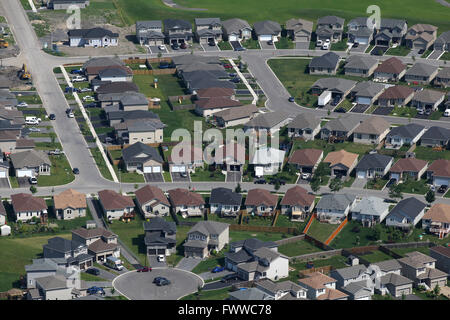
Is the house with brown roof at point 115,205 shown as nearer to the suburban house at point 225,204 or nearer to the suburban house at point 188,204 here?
the suburban house at point 188,204

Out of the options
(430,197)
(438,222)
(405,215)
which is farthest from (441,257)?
(430,197)

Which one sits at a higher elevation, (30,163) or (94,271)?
(30,163)

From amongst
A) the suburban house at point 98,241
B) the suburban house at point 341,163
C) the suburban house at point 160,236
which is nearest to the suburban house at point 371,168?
the suburban house at point 341,163

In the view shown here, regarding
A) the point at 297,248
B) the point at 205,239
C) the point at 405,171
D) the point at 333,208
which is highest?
the point at 405,171

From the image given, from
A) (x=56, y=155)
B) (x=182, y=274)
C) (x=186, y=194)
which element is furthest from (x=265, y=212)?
(x=56, y=155)

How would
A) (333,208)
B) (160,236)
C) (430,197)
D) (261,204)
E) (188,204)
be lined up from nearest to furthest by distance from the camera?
(160,236) → (333,208) → (188,204) → (261,204) → (430,197)

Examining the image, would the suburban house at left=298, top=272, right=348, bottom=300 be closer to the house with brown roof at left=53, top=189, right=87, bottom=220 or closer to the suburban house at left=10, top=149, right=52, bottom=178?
the house with brown roof at left=53, top=189, right=87, bottom=220

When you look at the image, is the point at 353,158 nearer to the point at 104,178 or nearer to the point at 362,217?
the point at 362,217

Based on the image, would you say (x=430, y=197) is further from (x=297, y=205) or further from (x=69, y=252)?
(x=69, y=252)
